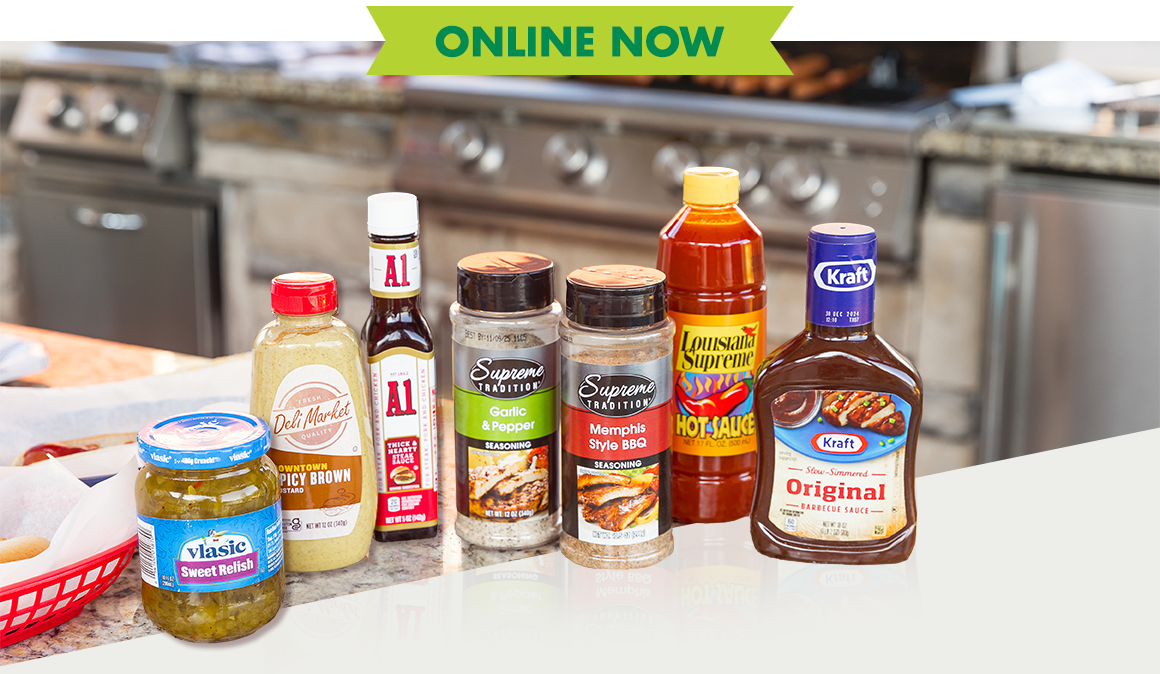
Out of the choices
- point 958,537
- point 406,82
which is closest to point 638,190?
point 406,82

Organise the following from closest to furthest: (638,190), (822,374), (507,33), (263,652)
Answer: (263,652)
(822,374)
(507,33)
(638,190)

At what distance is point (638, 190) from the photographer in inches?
86.4

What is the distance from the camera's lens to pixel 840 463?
85 cm

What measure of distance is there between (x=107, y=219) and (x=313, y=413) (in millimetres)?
2088

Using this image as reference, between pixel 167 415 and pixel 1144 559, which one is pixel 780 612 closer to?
pixel 1144 559

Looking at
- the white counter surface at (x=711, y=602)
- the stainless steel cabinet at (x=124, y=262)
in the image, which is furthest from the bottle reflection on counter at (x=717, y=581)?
the stainless steel cabinet at (x=124, y=262)

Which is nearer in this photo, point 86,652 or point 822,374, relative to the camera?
point 86,652

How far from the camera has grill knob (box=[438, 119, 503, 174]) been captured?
230 cm

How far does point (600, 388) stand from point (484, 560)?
0.17 m

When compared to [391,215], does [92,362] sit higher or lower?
lower

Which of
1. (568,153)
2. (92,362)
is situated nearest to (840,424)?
(92,362)

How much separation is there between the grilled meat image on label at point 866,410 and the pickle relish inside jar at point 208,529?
0.40 meters

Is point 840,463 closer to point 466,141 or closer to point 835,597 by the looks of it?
point 835,597

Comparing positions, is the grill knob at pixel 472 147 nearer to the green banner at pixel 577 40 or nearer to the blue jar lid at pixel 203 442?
the green banner at pixel 577 40
